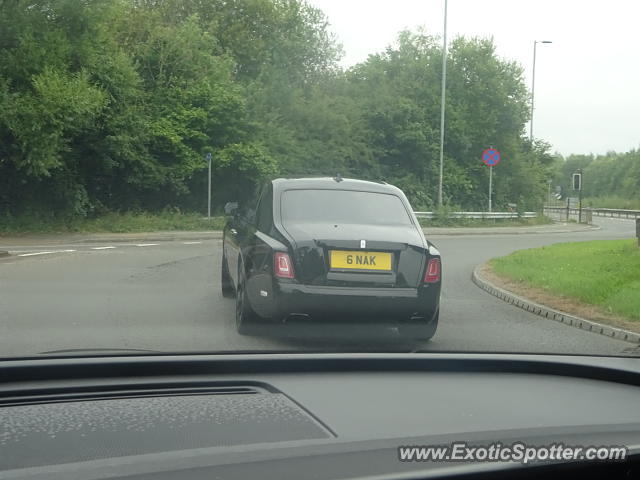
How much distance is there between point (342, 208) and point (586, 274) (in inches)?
260

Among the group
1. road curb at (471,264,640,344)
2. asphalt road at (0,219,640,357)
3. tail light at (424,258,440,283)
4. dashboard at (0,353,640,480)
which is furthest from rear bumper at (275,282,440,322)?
dashboard at (0,353,640,480)

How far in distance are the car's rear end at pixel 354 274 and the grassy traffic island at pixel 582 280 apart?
8.67ft

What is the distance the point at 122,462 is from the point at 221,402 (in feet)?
2.11

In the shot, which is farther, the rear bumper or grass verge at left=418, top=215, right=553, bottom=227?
grass verge at left=418, top=215, right=553, bottom=227

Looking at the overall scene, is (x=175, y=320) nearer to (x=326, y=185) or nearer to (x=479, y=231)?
(x=326, y=185)

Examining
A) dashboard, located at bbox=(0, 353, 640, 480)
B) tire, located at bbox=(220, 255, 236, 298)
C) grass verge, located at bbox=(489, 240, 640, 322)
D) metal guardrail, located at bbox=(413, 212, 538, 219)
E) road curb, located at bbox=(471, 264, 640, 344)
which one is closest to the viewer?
dashboard, located at bbox=(0, 353, 640, 480)

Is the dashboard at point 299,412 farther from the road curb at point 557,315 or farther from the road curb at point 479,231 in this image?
the road curb at point 479,231

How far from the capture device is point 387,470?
1.80 metres

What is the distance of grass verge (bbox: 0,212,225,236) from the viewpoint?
76.8ft

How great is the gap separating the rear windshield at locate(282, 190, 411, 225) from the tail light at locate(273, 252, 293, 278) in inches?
19.8

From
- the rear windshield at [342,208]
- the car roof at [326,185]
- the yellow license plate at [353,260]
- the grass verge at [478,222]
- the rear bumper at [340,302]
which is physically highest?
the car roof at [326,185]
